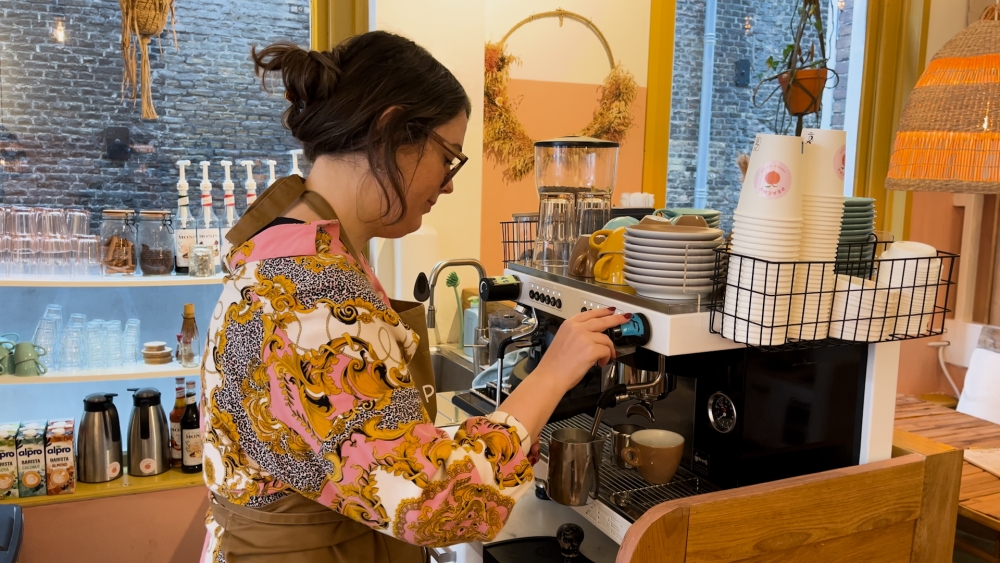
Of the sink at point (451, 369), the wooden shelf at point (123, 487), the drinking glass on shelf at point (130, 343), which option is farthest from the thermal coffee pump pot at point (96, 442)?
the sink at point (451, 369)

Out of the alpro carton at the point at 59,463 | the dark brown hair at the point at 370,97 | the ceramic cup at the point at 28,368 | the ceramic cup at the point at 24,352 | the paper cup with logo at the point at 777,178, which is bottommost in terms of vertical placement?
the alpro carton at the point at 59,463

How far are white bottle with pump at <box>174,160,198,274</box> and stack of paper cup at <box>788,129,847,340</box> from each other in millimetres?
1898

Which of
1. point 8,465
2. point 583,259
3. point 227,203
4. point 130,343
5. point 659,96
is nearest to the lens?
point 583,259

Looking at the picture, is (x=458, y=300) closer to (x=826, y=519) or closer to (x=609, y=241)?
(x=609, y=241)

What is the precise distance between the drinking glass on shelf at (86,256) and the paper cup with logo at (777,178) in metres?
1.99

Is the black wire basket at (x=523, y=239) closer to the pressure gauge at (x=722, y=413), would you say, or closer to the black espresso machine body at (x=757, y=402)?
the black espresso machine body at (x=757, y=402)

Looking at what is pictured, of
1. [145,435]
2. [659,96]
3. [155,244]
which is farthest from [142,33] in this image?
[659,96]

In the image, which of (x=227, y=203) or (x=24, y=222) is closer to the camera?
(x=24, y=222)

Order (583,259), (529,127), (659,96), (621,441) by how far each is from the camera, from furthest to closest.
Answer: (659,96) → (529,127) → (583,259) → (621,441)

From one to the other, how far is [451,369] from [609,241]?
1276 mm

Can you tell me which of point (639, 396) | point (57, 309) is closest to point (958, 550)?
point (639, 396)

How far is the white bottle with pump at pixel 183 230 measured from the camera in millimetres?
2391

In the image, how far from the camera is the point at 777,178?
3.54 feet

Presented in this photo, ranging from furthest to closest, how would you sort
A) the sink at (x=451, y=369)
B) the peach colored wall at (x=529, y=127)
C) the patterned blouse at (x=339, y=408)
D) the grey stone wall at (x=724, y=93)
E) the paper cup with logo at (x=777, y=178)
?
1. the grey stone wall at (x=724, y=93)
2. the peach colored wall at (x=529, y=127)
3. the sink at (x=451, y=369)
4. the paper cup with logo at (x=777, y=178)
5. the patterned blouse at (x=339, y=408)
